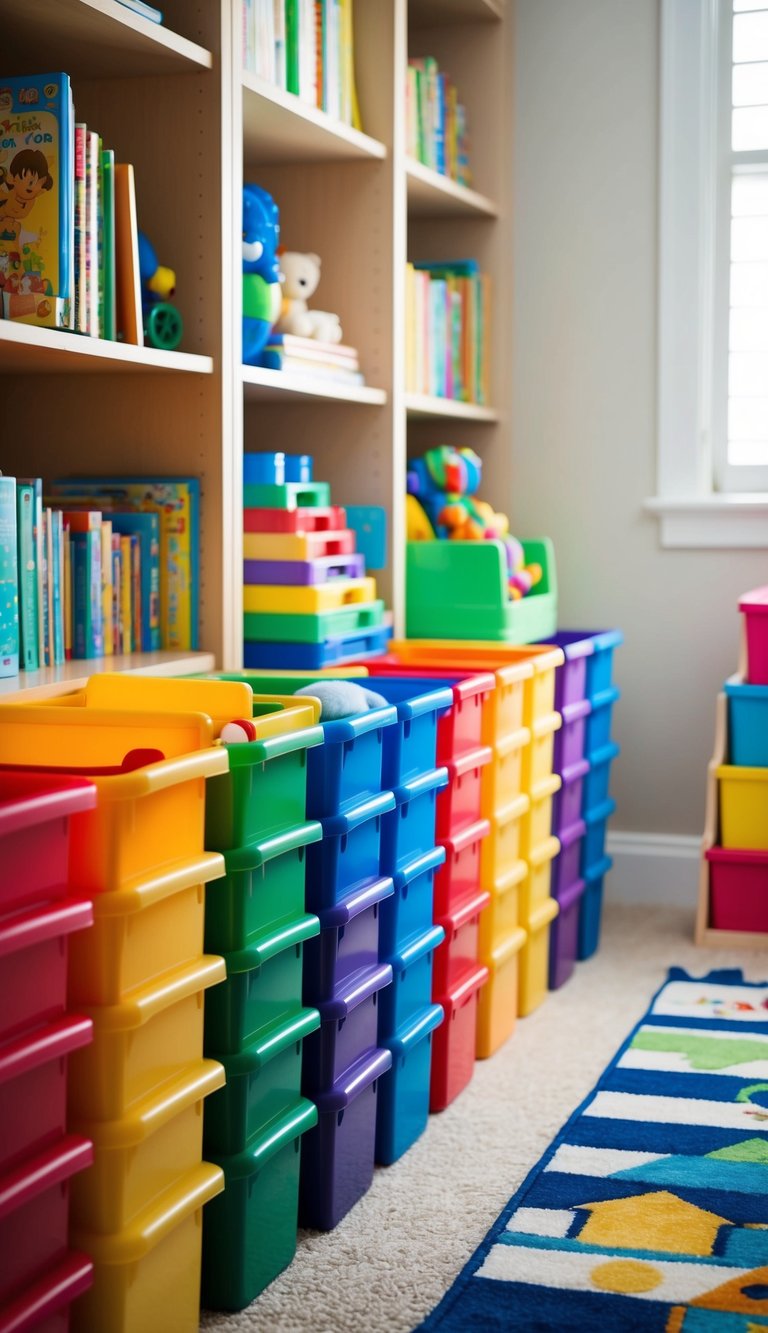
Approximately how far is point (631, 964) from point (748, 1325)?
142 centimetres

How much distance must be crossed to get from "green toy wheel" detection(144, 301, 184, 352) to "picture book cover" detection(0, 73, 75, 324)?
27 cm

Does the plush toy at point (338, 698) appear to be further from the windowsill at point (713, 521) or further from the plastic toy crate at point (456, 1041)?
the windowsill at point (713, 521)

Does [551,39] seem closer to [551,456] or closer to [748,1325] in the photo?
[551,456]

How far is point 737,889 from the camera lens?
3045mm

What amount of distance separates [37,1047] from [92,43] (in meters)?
1.40

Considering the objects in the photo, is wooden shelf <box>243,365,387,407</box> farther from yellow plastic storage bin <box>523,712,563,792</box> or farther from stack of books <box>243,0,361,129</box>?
yellow plastic storage bin <box>523,712,563,792</box>

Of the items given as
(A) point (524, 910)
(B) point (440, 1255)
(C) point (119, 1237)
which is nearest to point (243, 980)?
(C) point (119, 1237)

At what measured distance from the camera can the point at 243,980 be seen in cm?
158

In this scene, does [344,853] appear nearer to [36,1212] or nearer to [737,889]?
[36,1212]

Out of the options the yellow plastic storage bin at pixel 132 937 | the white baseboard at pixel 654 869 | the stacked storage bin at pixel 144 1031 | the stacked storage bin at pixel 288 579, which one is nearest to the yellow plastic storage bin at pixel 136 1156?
the stacked storage bin at pixel 144 1031

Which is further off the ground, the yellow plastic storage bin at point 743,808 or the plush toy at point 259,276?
the plush toy at point 259,276

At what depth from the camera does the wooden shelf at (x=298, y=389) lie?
2.33 metres

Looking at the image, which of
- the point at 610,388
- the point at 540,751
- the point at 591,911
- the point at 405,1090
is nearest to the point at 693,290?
the point at 610,388

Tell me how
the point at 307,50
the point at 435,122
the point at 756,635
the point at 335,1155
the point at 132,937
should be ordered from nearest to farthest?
the point at 132,937
the point at 335,1155
the point at 307,50
the point at 756,635
the point at 435,122
